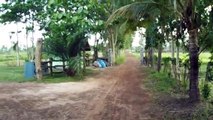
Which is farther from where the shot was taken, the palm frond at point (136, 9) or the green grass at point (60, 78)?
the green grass at point (60, 78)

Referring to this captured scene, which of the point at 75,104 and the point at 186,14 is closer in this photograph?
the point at 186,14

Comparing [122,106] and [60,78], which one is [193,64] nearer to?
[122,106]

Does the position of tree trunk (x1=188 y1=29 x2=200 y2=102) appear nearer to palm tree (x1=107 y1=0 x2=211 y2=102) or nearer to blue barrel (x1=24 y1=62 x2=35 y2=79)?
palm tree (x1=107 y1=0 x2=211 y2=102)

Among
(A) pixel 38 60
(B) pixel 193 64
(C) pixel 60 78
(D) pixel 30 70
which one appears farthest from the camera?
(D) pixel 30 70

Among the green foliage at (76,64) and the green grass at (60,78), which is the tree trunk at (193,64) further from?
the green foliage at (76,64)

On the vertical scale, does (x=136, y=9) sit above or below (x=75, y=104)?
above

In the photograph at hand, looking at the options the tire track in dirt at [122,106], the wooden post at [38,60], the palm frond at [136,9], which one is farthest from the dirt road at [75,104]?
the wooden post at [38,60]

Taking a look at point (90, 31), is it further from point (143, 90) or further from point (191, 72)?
point (191, 72)

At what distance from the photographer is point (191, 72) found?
12.5m

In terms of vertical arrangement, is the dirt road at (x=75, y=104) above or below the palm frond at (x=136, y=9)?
below

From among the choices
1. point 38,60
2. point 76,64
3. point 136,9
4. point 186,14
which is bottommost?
point 76,64

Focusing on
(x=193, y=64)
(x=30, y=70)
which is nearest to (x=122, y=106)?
(x=193, y=64)

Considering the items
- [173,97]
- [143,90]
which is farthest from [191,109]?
[143,90]

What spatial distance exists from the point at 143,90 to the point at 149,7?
5.43 metres
